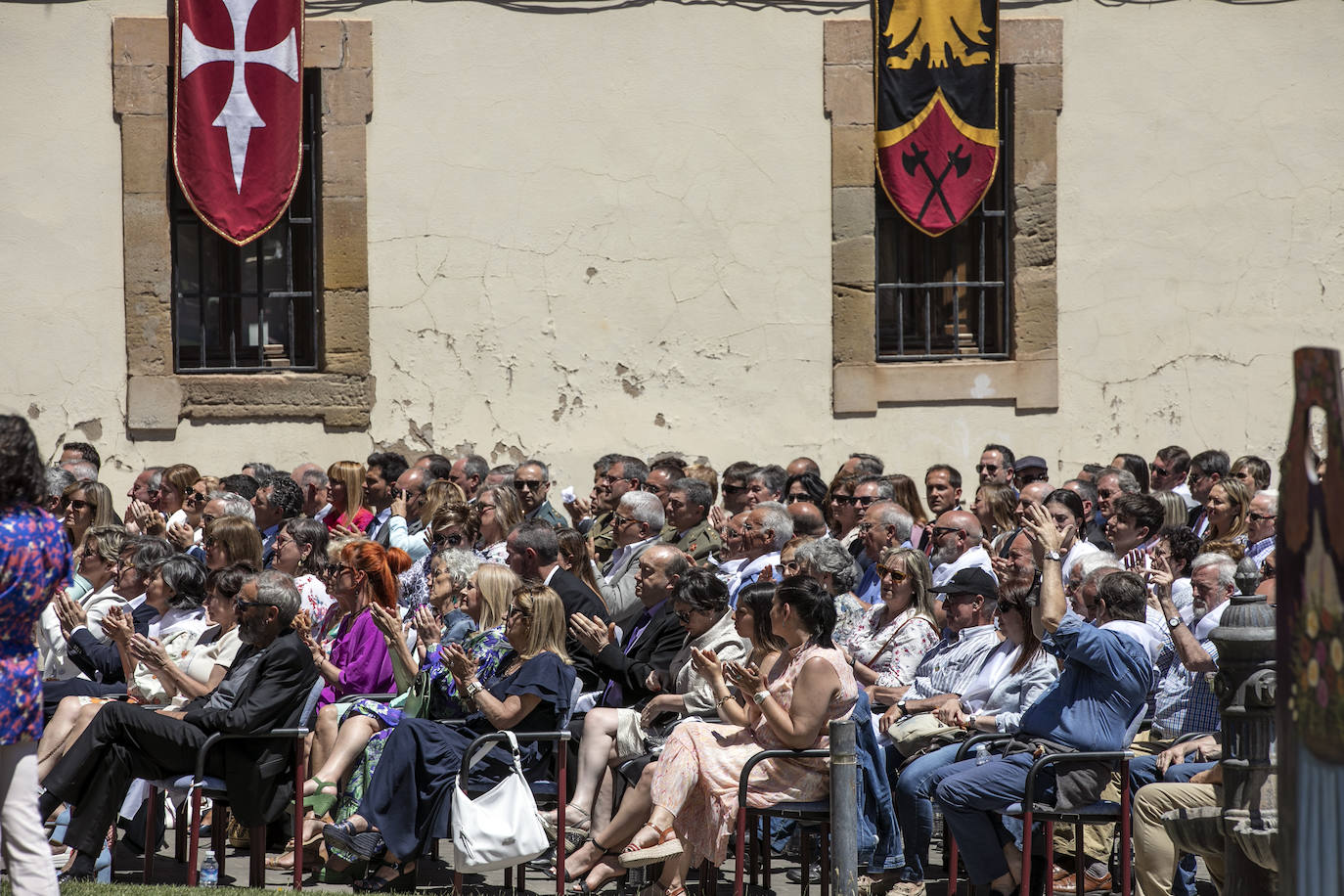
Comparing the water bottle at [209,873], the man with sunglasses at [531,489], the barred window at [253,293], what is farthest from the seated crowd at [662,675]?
the barred window at [253,293]

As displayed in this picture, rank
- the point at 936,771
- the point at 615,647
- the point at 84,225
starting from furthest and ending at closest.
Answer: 1. the point at 84,225
2. the point at 615,647
3. the point at 936,771

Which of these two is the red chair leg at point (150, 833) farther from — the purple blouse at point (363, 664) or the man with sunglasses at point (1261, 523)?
the man with sunglasses at point (1261, 523)

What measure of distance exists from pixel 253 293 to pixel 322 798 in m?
6.56

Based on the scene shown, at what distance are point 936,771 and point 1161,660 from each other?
3.22ft

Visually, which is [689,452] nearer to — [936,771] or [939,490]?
[939,490]

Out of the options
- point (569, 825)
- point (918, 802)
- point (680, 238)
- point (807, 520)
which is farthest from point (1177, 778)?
point (680, 238)

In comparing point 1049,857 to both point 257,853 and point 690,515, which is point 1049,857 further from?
point 690,515

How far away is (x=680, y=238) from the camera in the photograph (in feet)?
41.1

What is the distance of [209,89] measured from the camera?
1199 centimetres

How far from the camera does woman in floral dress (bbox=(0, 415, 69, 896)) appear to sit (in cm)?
450

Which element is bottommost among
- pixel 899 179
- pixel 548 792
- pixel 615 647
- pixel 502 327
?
pixel 548 792

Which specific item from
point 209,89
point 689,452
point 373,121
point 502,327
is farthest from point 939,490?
point 209,89

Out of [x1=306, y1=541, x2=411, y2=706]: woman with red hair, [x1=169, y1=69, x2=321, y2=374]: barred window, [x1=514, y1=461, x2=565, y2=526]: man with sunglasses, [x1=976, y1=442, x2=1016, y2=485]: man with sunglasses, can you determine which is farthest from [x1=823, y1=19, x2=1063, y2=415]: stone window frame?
[x1=306, y1=541, x2=411, y2=706]: woman with red hair

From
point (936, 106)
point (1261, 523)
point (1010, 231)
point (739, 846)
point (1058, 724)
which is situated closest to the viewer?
point (739, 846)
